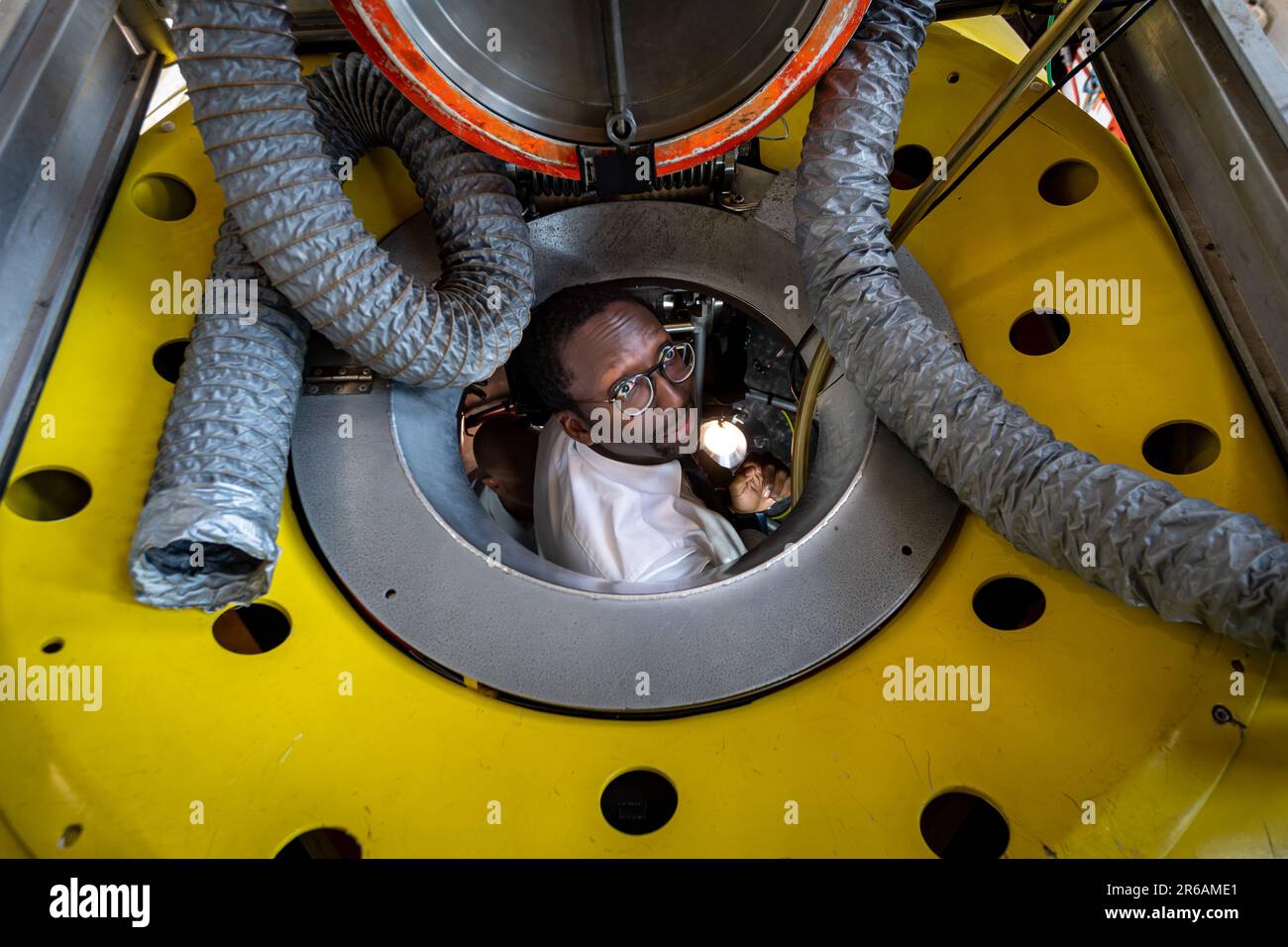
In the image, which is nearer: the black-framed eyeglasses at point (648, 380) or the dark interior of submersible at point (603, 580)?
the dark interior of submersible at point (603, 580)

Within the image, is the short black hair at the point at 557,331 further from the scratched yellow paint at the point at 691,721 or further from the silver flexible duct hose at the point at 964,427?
the scratched yellow paint at the point at 691,721

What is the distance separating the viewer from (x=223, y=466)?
1.35m

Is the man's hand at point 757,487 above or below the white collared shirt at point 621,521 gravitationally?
above

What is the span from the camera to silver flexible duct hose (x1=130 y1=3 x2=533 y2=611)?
1305 millimetres

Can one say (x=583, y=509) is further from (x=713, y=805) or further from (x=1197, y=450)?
(x=1197, y=450)

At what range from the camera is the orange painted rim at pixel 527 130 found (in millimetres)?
1281

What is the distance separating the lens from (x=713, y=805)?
1.26 meters

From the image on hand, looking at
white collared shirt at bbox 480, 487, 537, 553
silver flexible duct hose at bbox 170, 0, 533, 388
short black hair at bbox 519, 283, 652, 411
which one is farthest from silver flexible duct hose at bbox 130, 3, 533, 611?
white collared shirt at bbox 480, 487, 537, 553

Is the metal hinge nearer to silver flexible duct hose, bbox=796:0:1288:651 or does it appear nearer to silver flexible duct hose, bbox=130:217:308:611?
silver flexible duct hose, bbox=130:217:308:611

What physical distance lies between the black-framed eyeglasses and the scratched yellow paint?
0.75 meters

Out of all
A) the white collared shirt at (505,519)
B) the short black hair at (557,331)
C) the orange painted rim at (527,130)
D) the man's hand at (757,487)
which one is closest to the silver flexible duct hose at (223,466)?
the orange painted rim at (527,130)

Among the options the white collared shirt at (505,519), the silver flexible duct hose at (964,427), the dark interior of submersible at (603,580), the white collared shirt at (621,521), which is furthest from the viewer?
the white collared shirt at (505,519)

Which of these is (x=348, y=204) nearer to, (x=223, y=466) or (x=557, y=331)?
(x=223, y=466)
